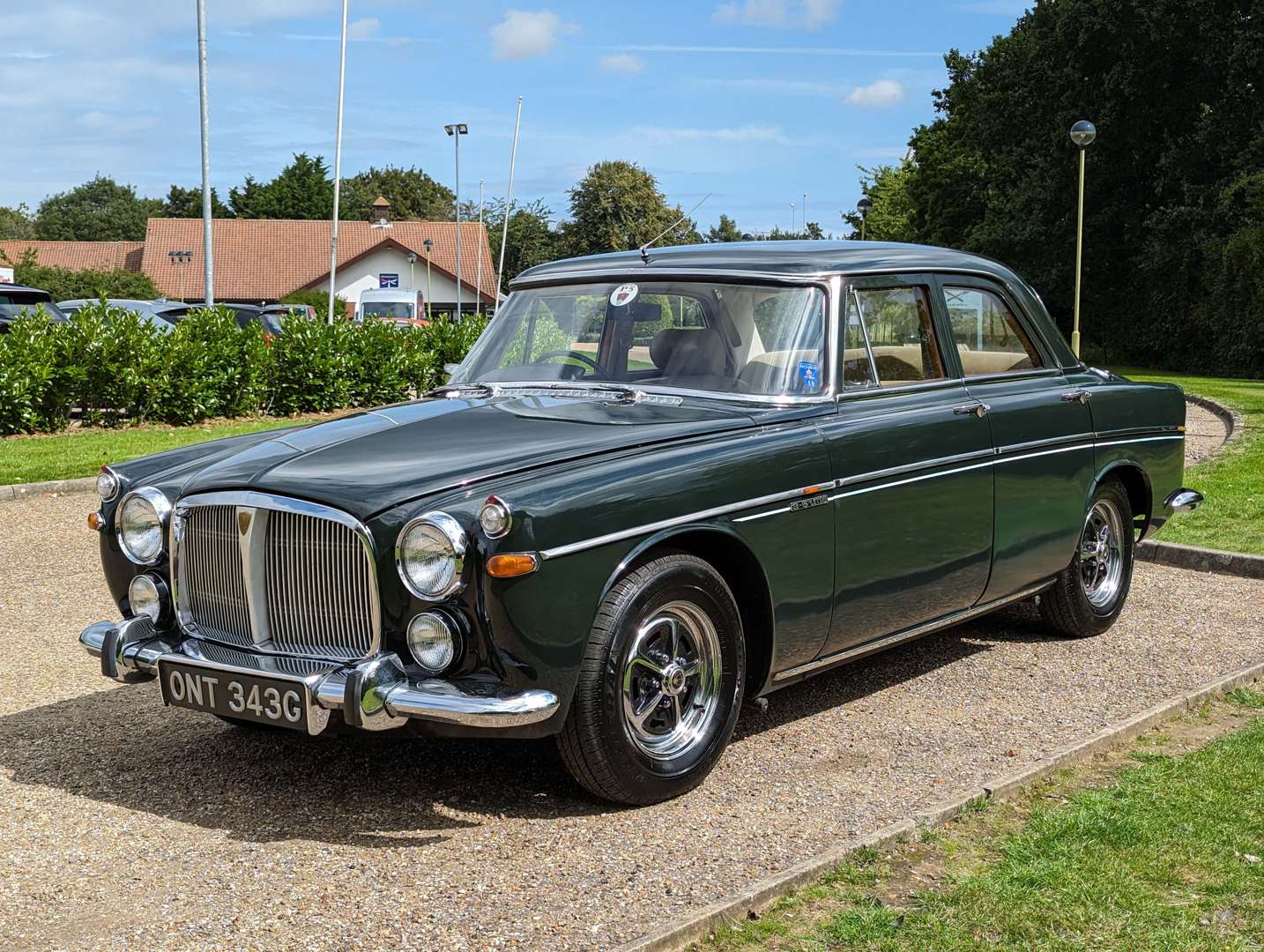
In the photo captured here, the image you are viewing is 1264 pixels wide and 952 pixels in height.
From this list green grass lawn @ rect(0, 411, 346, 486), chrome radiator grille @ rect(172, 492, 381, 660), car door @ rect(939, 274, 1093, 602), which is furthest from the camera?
green grass lawn @ rect(0, 411, 346, 486)

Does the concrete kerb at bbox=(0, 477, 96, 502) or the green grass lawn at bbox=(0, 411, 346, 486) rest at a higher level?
the green grass lawn at bbox=(0, 411, 346, 486)

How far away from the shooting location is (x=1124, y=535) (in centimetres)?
712

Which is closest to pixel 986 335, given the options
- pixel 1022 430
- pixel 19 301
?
pixel 1022 430

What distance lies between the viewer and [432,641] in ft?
13.6

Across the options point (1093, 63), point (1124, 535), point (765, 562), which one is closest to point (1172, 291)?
point (1093, 63)

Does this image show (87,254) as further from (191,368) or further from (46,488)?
(46,488)

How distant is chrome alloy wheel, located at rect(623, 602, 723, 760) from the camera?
4523 mm

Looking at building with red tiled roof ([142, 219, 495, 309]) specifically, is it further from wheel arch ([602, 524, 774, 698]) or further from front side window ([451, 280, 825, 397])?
wheel arch ([602, 524, 774, 698])

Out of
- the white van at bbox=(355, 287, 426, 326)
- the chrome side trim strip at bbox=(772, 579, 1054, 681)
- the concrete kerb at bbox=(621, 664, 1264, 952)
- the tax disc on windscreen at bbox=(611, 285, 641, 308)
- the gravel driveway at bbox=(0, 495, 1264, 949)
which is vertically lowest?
the gravel driveway at bbox=(0, 495, 1264, 949)

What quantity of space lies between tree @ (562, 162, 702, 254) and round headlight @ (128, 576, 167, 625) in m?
87.5

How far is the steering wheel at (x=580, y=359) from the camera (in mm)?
5648

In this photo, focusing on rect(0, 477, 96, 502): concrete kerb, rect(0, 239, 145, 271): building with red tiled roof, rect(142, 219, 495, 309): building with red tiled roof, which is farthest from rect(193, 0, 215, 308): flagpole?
rect(0, 239, 145, 271): building with red tiled roof

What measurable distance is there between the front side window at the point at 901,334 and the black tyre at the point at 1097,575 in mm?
1363

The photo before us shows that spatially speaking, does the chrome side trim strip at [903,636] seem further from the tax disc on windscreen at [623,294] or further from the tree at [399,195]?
the tree at [399,195]
